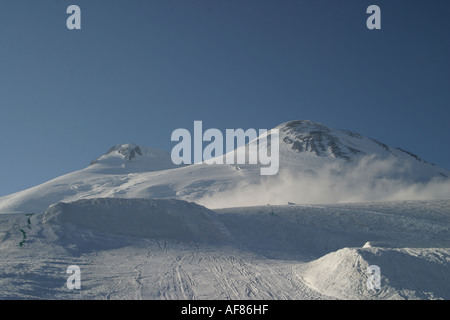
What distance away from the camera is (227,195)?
167 feet

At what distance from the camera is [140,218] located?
2081 centimetres

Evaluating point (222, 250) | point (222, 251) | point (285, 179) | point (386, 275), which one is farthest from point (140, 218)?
point (285, 179)

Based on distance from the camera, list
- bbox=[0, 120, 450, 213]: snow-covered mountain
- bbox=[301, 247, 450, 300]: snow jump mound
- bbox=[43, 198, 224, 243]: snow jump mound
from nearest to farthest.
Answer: bbox=[301, 247, 450, 300]: snow jump mound
bbox=[43, 198, 224, 243]: snow jump mound
bbox=[0, 120, 450, 213]: snow-covered mountain

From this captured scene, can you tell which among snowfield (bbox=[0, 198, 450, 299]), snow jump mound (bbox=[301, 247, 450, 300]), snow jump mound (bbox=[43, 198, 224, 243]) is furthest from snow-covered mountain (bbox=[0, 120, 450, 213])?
snow jump mound (bbox=[301, 247, 450, 300])

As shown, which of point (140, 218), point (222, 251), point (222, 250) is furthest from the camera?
point (140, 218)

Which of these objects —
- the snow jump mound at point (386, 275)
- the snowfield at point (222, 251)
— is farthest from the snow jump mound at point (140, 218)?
the snow jump mound at point (386, 275)

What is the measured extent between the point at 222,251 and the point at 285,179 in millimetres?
41815

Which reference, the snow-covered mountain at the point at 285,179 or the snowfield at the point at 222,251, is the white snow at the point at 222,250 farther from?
the snow-covered mountain at the point at 285,179

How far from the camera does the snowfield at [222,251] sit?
424 inches

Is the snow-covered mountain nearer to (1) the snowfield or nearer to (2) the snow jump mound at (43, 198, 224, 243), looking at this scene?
(1) the snowfield

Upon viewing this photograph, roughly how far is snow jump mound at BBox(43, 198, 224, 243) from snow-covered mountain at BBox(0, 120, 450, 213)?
79.1 ft

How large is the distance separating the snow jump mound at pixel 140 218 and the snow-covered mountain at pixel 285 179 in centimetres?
2412

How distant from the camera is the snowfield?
1076cm

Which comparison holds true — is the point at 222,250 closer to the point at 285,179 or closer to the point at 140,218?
the point at 140,218
